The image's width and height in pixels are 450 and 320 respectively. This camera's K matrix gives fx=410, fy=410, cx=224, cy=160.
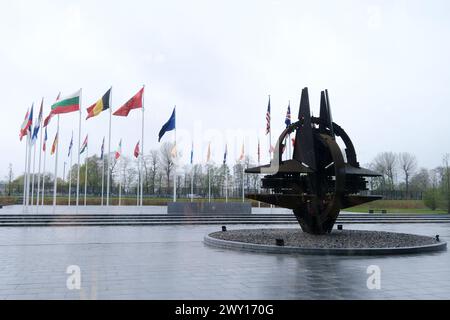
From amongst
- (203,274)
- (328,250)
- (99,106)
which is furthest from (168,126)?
(203,274)

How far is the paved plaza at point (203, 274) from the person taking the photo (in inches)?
317

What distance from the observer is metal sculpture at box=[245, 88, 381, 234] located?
53.3 ft

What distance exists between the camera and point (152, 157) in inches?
3295

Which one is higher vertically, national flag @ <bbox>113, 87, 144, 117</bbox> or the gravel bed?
national flag @ <bbox>113, 87, 144, 117</bbox>

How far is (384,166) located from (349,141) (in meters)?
77.5

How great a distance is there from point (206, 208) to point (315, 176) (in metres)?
20.2

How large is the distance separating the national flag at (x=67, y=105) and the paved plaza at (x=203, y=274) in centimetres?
1700

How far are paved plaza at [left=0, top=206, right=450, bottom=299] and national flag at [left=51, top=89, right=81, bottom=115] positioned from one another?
17.0 m

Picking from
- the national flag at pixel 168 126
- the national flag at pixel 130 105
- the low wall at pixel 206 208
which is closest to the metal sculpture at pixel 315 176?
the national flag at pixel 130 105

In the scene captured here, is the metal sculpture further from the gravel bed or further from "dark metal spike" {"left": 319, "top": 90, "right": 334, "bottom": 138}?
the gravel bed

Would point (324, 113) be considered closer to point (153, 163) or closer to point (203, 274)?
point (203, 274)

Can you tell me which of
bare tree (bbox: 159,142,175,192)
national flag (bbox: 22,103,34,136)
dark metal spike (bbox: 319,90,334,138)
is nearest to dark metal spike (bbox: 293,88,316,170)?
dark metal spike (bbox: 319,90,334,138)

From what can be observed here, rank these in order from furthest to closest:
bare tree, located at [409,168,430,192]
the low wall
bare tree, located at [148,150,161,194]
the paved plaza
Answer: bare tree, located at [409,168,430,192] → bare tree, located at [148,150,161,194] → the low wall → the paved plaza

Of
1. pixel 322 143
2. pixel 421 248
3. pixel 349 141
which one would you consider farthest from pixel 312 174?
pixel 421 248
